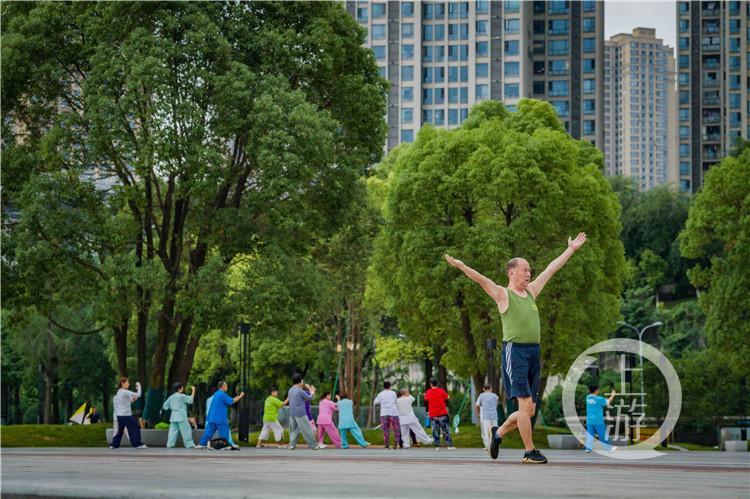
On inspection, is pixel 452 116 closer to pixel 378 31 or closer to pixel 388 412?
pixel 378 31

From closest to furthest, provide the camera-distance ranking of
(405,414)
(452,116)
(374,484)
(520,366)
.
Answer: (374,484), (520,366), (405,414), (452,116)

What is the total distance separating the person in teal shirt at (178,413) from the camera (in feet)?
100

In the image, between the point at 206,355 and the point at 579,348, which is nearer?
the point at 579,348

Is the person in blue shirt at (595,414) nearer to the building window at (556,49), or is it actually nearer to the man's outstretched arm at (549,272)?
the man's outstretched arm at (549,272)

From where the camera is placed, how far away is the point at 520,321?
13.3m

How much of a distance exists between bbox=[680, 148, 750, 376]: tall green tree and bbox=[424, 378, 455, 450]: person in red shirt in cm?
1723

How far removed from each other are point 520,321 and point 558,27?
497ft

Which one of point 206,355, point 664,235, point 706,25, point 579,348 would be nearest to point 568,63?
point 706,25

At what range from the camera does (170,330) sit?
37.4m

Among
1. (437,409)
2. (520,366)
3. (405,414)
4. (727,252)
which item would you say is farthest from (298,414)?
(727,252)

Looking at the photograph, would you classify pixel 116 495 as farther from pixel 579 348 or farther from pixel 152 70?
pixel 579 348

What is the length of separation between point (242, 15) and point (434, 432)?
516 inches

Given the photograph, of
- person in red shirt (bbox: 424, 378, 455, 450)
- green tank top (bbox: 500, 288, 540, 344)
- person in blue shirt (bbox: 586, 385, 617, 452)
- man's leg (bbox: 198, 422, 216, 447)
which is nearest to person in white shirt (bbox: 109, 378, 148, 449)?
man's leg (bbox: 198, 422, 216, 447)

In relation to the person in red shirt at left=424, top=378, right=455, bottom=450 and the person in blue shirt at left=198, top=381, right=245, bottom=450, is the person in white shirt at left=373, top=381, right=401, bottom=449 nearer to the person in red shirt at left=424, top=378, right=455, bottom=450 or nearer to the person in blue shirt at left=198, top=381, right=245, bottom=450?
the person in red shirt at left=424, top=378, right=455, bottom=450
